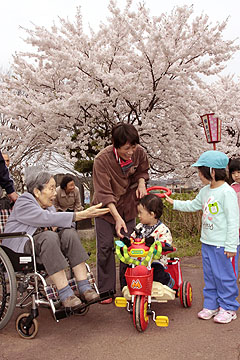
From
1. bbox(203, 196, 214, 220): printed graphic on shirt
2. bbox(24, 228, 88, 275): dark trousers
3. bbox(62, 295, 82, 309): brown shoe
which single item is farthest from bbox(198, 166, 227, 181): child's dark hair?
bbox(62, 295, 82, 309): brown shoe

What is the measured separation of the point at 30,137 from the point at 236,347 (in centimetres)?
643

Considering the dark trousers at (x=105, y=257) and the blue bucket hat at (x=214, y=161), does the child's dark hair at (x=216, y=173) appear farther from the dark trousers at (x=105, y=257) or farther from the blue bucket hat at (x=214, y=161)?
the dark trousers at (x=105, y=257)

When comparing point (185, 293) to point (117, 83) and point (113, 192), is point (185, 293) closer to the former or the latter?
point (113, 192)

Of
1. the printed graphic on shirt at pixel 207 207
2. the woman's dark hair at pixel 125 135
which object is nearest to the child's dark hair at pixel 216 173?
the printed graphic on shirt at pixel 207 207

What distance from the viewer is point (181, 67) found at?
712 cm

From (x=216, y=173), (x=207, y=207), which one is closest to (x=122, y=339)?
(x=207, y=207)

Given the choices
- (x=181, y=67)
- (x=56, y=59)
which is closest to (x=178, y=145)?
(x=181, y=67)

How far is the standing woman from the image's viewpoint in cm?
317

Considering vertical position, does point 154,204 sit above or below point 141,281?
above

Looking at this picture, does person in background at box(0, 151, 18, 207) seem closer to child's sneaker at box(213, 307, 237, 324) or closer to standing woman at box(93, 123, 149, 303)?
standing woman at box(93, 123, 149, 303)

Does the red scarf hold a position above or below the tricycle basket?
above

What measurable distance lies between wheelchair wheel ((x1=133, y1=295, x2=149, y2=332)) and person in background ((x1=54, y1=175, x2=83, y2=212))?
4188 millimetres

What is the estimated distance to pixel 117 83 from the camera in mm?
6734

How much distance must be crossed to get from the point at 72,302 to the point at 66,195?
4.25m
